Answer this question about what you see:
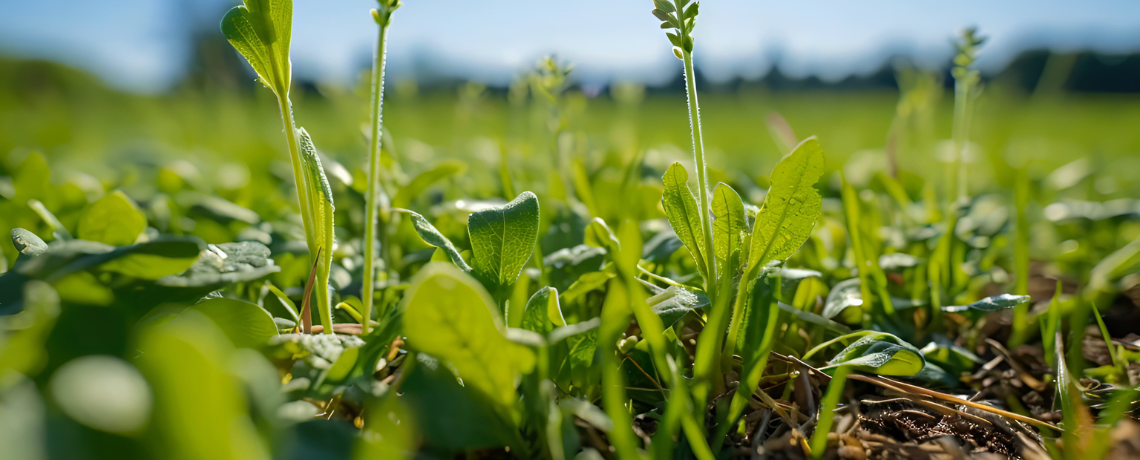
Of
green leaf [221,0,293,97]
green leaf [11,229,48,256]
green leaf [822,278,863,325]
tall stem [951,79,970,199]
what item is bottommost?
green leaf [822,278,863,325]

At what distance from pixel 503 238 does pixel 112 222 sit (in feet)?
1.49

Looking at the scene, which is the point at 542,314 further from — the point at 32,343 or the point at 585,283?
the point at 32,343

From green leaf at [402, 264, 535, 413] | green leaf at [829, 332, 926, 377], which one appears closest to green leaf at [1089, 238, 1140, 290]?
green leaf at [829, 332, 926, 377]

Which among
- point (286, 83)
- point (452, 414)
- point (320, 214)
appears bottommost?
point (452, 414)

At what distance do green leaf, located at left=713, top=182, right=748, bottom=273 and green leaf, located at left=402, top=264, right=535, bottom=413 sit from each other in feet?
0.79

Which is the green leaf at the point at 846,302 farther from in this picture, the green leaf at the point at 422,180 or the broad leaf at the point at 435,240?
the green leaf at the point at 422,180

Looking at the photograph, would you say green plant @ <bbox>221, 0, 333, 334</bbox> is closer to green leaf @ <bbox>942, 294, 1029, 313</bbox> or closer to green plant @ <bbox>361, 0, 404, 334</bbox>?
green plant @ <bbox>361, 0, 404, 334</bbox>

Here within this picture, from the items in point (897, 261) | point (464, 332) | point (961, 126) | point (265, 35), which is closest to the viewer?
point (464, 332)

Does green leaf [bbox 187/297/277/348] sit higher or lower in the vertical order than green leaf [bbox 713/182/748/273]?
lower

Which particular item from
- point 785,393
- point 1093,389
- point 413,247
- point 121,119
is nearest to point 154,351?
point 785,393

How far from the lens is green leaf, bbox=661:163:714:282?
1.81ft

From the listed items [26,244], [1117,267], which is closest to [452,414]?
[26,244]

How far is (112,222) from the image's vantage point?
0.65 meters

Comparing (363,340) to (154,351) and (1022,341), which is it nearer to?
(154,351)
